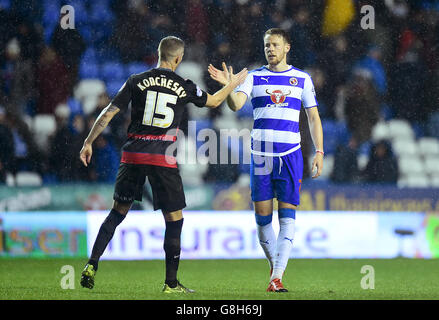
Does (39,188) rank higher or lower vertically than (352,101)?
lower

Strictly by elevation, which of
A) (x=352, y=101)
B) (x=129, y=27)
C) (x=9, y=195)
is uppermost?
(x=129, y=27)

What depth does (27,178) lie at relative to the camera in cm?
1062

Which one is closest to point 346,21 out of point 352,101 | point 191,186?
point 352,101

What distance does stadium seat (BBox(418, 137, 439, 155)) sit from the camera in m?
12.1

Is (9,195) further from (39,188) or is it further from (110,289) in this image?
(110,289)

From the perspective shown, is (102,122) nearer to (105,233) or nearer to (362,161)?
(105,233)

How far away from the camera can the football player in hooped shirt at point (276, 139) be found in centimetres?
661

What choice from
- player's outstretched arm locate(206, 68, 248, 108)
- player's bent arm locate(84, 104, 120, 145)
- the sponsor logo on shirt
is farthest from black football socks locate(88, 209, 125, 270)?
the sponsor logo on shirt

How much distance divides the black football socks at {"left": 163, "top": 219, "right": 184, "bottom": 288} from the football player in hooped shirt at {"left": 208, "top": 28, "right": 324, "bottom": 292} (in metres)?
0.75

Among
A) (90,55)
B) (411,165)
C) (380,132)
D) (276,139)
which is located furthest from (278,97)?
(411,165)

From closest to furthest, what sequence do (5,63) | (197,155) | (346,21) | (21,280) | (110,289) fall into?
(110,289), (21,280), (197,155), (5,63), (346,21)

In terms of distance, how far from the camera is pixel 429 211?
10336mm

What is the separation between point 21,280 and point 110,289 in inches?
45.8

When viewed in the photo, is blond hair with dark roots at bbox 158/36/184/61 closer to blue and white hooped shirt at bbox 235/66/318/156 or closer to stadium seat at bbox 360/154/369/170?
blue and white hooped shirt at bbox 235/66/318/156
